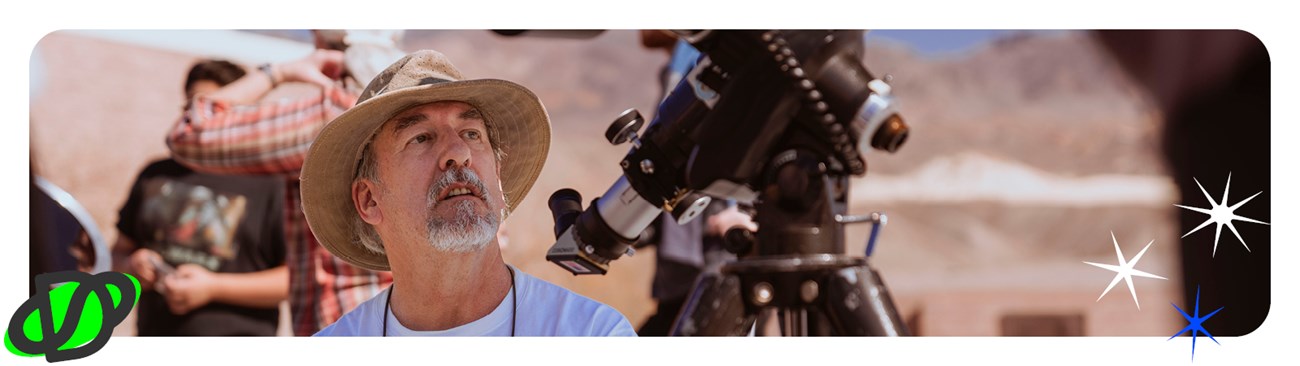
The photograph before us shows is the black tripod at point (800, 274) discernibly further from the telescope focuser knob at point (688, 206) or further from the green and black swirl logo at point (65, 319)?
the green and black swirl logo at point (65, 319)

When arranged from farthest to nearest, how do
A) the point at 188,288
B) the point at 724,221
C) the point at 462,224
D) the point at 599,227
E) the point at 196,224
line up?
1. the point at 196,224
2. the point at 188,288
3. the point at 724,221
4. the point at 599,227
5. the point at 462,224

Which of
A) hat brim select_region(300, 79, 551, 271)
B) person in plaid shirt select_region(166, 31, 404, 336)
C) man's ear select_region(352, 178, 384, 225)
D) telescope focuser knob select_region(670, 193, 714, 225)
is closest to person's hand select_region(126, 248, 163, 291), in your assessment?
person in plaid shirt select_region(166, 31, 404, 336)

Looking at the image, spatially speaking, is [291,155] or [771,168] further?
[291,155]

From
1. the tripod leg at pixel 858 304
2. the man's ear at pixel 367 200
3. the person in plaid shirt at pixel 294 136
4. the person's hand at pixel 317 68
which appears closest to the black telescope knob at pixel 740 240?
the tripod leg at pixel 858 304

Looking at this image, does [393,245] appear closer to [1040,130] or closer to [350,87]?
[350,87]

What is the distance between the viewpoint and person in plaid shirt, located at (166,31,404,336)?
8.78 ft

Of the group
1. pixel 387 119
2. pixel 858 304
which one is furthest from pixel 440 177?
pixel 858 304

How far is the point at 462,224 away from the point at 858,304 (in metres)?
0.65

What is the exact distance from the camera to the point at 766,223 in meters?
2.13

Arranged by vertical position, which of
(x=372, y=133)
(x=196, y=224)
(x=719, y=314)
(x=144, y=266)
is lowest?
(x=719, y=314)

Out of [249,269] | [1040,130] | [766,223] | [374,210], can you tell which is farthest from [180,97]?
[1040,130]

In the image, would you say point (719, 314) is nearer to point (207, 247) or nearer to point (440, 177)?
point (440, 177)

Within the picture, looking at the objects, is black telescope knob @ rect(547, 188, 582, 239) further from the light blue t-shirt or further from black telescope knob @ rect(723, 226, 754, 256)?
black telescope knob @ rect(723, 226, 754, 256)

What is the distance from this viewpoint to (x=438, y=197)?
82.2 inches
